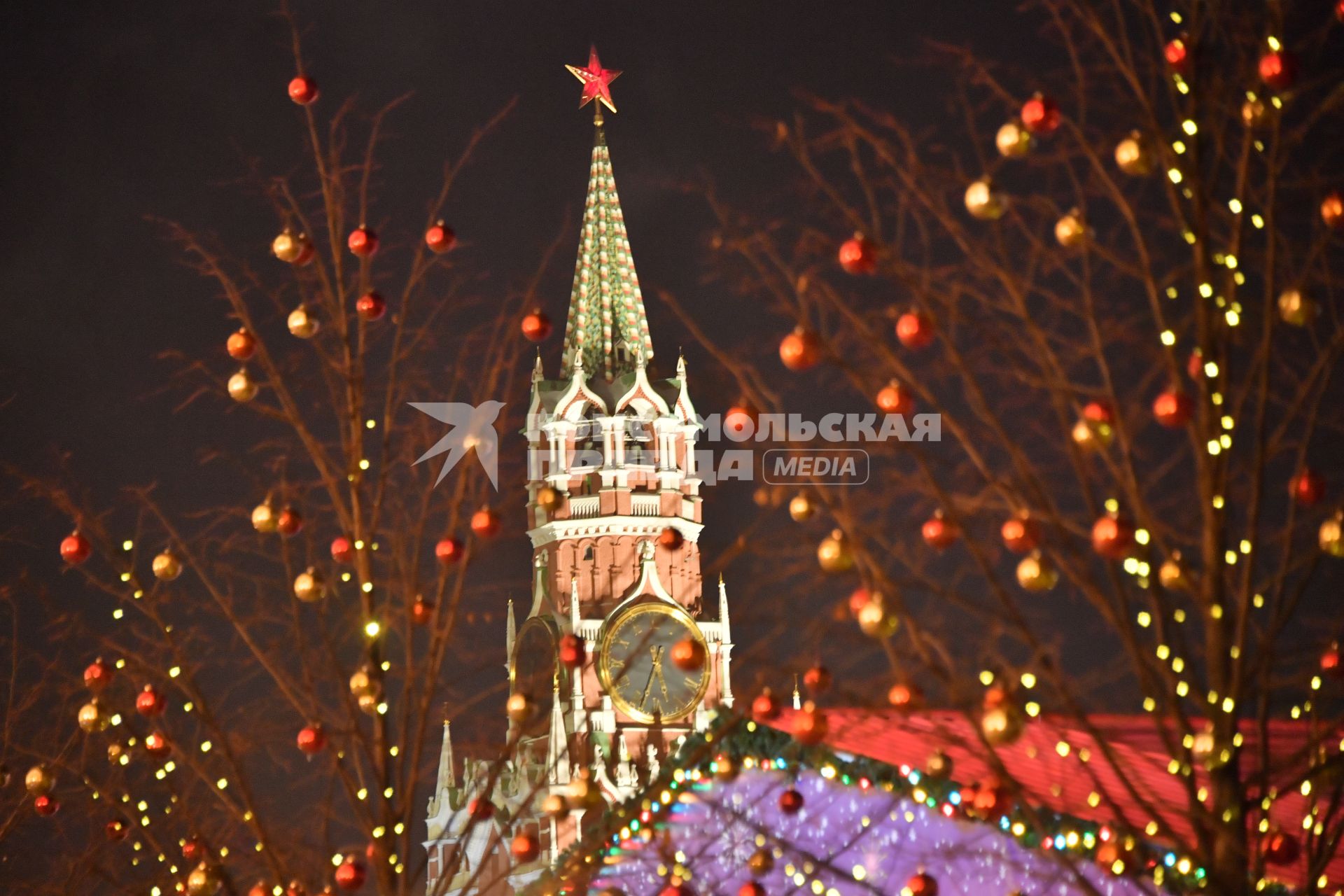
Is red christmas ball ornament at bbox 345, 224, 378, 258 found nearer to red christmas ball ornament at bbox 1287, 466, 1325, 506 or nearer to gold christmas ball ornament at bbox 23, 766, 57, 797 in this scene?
gold christmas ball ornament at bbox 23, 766, 57, 797

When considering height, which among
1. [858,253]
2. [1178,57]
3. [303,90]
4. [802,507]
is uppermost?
[303,90]

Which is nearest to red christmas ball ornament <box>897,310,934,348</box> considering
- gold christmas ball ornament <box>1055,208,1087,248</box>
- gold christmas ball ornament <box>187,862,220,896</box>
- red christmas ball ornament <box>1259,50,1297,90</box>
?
gold christmas ball ornament <box>1055,208,1087,248</box>

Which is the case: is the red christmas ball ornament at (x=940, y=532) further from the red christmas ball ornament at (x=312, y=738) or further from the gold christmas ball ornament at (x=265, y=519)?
the gold christmas ball ornament at (x=265, y=519)

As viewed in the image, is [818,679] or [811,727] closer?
[811,727]

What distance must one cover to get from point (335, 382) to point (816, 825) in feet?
11.0

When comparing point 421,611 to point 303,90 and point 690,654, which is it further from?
point 303,90

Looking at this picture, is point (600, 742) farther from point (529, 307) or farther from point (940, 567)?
point (529, 307)

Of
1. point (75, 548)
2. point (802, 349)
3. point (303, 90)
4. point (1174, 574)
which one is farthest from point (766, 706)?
point (303, 90)

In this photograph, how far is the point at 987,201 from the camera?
5645mm

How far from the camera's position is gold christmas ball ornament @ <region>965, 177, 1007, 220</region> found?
5637 millimetres

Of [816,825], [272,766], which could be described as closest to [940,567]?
[272,766]

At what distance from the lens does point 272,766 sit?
20578mm

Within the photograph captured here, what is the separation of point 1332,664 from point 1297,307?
1.25m

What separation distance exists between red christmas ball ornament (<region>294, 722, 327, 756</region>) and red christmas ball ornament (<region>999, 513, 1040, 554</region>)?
2.92 m
